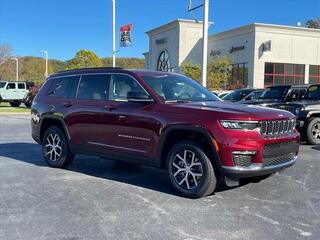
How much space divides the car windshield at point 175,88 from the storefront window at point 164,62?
163 feet

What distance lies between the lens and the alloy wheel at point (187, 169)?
632cm

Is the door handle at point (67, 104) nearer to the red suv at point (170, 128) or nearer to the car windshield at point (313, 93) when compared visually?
the red suv at point (170, 128)

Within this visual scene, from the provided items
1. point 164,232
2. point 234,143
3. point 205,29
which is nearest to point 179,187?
point 234,143

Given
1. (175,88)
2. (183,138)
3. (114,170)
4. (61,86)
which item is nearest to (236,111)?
(183,138)

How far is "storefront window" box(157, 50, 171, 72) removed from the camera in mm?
58125

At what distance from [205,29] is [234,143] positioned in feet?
54.6

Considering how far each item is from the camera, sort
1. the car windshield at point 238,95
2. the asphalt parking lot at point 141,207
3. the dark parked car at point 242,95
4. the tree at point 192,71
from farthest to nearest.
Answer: the tree at point 192,71 < the car windshield at point 238,95 < the dark parked car at point 242,95 < the asphalt parking lot at point 141,207

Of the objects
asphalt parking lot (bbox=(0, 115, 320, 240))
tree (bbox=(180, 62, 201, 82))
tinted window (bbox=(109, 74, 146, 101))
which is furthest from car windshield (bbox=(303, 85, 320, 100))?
tree (bbox=(180, 62, 201, 82))

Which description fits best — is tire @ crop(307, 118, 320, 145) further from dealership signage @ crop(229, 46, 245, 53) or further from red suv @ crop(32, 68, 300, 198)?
dealership signage @ crop(229, 46, 245, 53)

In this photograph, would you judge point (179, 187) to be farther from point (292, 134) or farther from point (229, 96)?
point (229, 96)

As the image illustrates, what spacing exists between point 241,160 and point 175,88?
1829 mm

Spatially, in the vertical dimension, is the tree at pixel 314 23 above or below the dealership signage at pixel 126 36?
above

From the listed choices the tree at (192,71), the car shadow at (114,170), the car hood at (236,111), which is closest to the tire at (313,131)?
the car shadow at (114,170)

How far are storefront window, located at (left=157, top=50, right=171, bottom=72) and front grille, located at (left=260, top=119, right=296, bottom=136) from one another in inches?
2000
